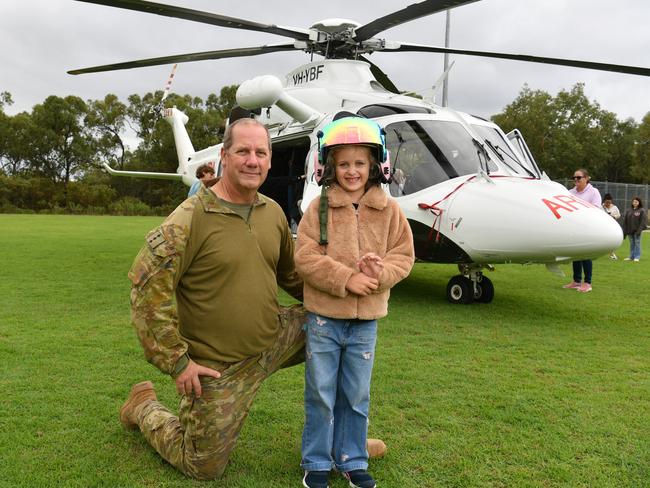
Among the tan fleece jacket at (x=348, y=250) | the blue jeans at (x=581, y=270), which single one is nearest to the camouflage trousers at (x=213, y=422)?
the tan fleece jacket at (x=348, y=250)

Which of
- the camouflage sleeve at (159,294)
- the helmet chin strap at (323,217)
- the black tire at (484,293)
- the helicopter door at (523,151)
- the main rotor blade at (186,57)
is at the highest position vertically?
the main rotor blade at (186,57)

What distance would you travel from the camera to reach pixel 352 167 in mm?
2580

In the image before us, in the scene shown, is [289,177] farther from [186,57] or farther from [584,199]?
[584,199]

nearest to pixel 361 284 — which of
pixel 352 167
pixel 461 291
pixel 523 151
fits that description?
pixel 352 167

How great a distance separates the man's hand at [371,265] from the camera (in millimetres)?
2449

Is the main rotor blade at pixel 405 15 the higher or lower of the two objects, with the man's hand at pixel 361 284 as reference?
higher

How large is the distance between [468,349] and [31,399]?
339 centimetres

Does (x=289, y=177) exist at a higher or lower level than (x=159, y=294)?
higher

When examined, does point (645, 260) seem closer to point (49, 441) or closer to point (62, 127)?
point (49, 441)

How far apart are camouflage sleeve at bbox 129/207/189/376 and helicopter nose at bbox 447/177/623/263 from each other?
3.94m

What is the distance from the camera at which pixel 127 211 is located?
40125mm

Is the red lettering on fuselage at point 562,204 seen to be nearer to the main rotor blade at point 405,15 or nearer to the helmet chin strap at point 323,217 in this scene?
the main rotor blade at point 405,15

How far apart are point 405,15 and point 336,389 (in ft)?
16.4

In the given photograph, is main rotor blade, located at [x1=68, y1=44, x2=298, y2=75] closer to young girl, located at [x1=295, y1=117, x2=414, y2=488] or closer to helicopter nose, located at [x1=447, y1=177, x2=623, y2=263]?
helicopter nose, located at [x1=447, y1=177, x2=623, y2=263]
